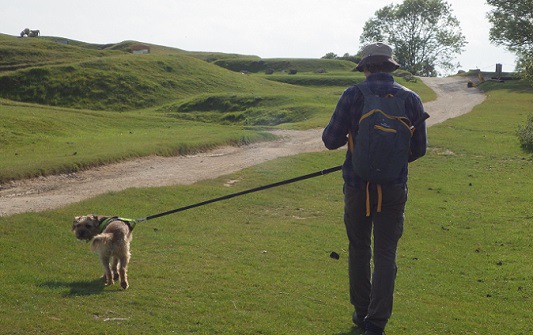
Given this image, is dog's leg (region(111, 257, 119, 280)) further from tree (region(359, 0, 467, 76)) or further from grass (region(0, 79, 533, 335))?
tree (region(359, 0, 467, 76))

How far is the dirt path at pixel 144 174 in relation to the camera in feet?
47.8

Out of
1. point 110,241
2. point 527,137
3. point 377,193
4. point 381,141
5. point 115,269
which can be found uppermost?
point 381,141

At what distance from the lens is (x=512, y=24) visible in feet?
202

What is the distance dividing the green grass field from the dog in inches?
9.6

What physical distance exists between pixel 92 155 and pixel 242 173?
481cm

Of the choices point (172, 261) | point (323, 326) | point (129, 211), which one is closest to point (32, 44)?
point (129, 211)

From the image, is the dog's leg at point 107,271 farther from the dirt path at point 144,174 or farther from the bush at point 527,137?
the bush at point 527,137

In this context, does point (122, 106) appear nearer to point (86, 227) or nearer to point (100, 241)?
point (86, 227)

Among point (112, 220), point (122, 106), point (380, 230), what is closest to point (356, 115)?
point (380, 230)

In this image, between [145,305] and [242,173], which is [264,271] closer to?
[145,305]

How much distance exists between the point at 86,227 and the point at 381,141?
4644mm

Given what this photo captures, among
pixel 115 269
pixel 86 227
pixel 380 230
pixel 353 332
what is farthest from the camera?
pixel 86 227

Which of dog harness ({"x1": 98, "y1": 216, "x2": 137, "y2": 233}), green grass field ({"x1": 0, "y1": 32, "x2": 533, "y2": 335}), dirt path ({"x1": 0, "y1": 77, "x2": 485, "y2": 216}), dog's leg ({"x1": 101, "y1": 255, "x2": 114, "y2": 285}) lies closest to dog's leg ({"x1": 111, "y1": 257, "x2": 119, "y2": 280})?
dog's leg ({"x1": 101, "y1": 255, "x2": 114, "y2": 285})

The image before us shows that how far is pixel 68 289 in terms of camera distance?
25.8 feet
